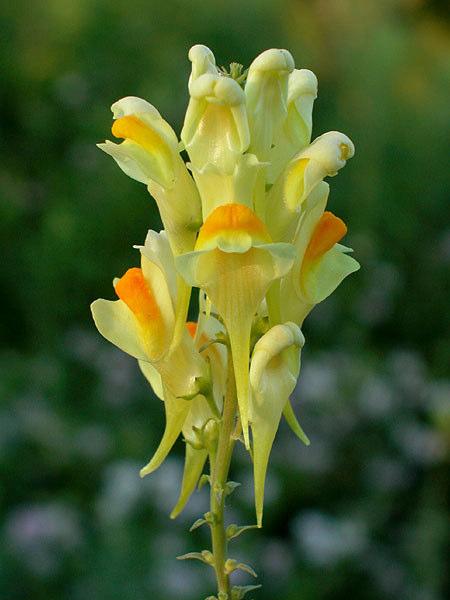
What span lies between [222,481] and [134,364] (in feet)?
9.14

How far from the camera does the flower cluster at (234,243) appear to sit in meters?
1.27

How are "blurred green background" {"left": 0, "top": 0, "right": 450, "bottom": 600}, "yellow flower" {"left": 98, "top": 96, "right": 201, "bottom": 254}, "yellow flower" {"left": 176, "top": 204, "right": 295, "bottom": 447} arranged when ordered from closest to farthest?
"yellow flower" {"left": 176, "top": 204, "right": 295, "bottom": 447} < "yellow flower" {"left": 98, "top": 96, "right": 201, "bottom": 254} < "blurred green background" {"left": 0, "top": 0, "right": 450, "bottom": 600}

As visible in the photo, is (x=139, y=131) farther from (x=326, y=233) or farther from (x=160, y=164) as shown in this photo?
(x=326, y=233)

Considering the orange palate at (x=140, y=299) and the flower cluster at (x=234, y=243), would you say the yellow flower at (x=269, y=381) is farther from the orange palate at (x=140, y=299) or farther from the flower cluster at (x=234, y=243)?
the orange palate at (x=140, y=299)

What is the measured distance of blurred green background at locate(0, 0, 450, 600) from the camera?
3.39 m

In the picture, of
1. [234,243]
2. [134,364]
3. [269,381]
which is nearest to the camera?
[234,243]

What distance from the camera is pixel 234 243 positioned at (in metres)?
1.23

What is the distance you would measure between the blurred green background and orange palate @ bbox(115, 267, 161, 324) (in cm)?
193

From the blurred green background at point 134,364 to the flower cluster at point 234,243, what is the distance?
1900 mm

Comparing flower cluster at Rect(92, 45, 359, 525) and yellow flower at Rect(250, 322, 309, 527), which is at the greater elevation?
flower cluster at Rect(92, 45, 359, 525)

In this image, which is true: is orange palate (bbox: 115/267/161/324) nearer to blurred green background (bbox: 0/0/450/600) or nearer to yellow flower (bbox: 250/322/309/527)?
yellow flower (bbox: 250/322/309/527)

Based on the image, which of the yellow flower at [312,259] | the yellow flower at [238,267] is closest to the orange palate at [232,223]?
the yellow flower at [238,267]

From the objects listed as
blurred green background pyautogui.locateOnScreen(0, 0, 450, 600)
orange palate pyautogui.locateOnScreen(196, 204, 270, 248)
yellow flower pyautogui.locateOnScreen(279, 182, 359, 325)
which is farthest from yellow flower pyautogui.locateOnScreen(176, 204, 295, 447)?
blurred green background pyautogui.locateOnScreen(0, 0, 450, 600)

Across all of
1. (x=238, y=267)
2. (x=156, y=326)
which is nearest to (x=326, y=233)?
(x=238, y=267)
